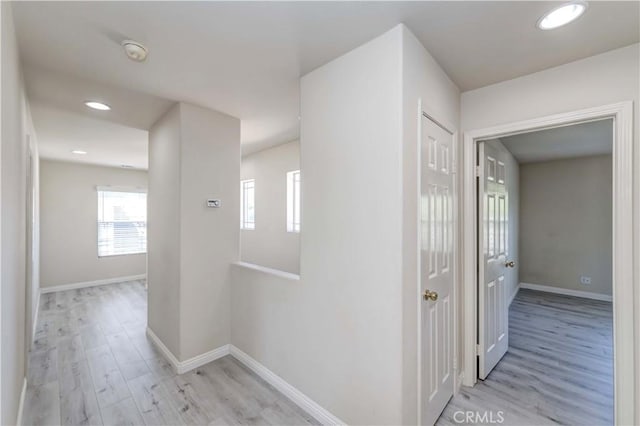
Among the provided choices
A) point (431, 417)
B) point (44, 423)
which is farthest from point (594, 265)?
point (44, 423)

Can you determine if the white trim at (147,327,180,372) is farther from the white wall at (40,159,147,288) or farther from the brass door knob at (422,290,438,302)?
the white wall at (40,159,147,288)

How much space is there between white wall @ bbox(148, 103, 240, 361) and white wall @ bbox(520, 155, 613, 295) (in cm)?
574

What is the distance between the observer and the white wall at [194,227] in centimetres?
260

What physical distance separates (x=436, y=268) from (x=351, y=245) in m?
0.65

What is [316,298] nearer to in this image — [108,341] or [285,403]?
[285,403]

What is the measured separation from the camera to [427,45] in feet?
5.68

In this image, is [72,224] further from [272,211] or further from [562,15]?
[562,15]

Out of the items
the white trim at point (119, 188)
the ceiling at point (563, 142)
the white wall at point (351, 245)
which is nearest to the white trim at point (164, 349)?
the white wall at point (351, 245)

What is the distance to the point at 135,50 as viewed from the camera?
1.70 m

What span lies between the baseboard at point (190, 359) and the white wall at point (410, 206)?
1.97 m

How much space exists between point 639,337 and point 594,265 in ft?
14.5

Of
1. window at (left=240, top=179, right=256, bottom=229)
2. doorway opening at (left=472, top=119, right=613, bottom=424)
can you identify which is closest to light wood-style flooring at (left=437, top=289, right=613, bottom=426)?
doorway opening at (left=472, top=119, right=613, bottom=424)

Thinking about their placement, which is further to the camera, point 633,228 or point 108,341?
point 108,341

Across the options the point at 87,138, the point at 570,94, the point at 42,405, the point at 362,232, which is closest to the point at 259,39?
the point at 362,232
